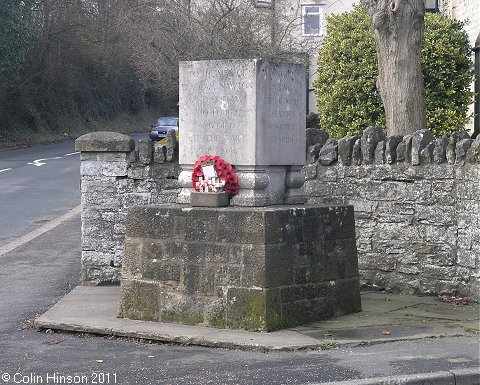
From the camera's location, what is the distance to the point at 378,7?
484 inches

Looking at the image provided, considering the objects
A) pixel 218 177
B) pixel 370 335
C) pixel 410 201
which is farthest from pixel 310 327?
pixel 410 201

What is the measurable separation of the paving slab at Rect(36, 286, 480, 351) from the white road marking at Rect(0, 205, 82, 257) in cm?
454

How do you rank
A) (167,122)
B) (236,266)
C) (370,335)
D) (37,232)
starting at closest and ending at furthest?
1. (370,335)
2. (236,266)
3. (37,232)
4. (167,122)

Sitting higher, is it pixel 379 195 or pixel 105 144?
pixel 105 144

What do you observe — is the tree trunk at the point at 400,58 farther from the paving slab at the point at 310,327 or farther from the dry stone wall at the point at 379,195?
the paving slab at the point at 310,327

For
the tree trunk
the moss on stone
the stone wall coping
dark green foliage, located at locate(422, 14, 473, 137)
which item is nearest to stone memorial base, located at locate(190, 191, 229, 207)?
the moss on stone

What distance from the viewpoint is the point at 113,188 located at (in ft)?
37.5

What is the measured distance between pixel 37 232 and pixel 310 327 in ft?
27.8

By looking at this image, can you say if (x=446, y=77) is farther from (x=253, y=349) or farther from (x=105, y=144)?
(x=253, y=349)

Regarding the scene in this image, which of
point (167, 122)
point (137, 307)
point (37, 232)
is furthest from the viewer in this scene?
point (167, 122)

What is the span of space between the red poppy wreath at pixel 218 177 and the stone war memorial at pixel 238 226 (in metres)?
0.01

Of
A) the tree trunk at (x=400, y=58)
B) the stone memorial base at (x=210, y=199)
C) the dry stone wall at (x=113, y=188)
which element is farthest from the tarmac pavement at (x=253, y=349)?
the tree trunk at (x=400, y=58)

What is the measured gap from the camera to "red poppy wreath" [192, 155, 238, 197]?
349 inches

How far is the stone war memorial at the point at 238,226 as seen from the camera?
28.2 ft
